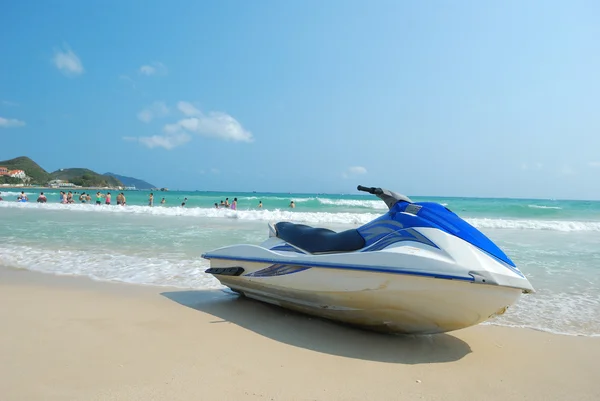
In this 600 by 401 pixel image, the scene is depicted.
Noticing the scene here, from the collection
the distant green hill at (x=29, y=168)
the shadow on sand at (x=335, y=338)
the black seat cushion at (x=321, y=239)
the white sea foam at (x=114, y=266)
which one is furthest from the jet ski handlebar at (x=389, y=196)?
the distant green hill at (x=29, y=168)

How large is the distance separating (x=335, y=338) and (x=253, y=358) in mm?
803

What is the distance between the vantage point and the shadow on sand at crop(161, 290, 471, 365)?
125 inches

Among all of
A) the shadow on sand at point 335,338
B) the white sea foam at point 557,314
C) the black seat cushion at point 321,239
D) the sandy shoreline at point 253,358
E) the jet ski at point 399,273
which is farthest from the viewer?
the white sea foam at point 557,314

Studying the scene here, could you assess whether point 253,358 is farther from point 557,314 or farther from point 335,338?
point 557,314

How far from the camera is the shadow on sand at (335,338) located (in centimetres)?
318

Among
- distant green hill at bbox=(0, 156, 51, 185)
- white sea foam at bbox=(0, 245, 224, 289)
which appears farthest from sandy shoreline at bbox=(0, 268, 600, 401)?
distant green hill at bbox=(0, 156, 51, 185)

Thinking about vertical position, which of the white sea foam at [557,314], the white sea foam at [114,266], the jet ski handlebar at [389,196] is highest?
the jet ski handlebar at [389,196]

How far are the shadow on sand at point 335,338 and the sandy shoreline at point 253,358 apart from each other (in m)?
0.01

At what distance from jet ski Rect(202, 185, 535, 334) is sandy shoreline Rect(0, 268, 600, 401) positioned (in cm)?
28

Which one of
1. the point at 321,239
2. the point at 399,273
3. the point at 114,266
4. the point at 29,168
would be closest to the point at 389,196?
the point at 321,239

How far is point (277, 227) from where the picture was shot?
4.57 metres

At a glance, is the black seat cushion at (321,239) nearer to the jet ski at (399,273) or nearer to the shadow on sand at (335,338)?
the jet ski at (399,273)

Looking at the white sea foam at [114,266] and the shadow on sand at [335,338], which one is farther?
the white sea foam at [114,266]

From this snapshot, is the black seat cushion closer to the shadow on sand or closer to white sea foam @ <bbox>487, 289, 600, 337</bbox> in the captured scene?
the shadow on sand
